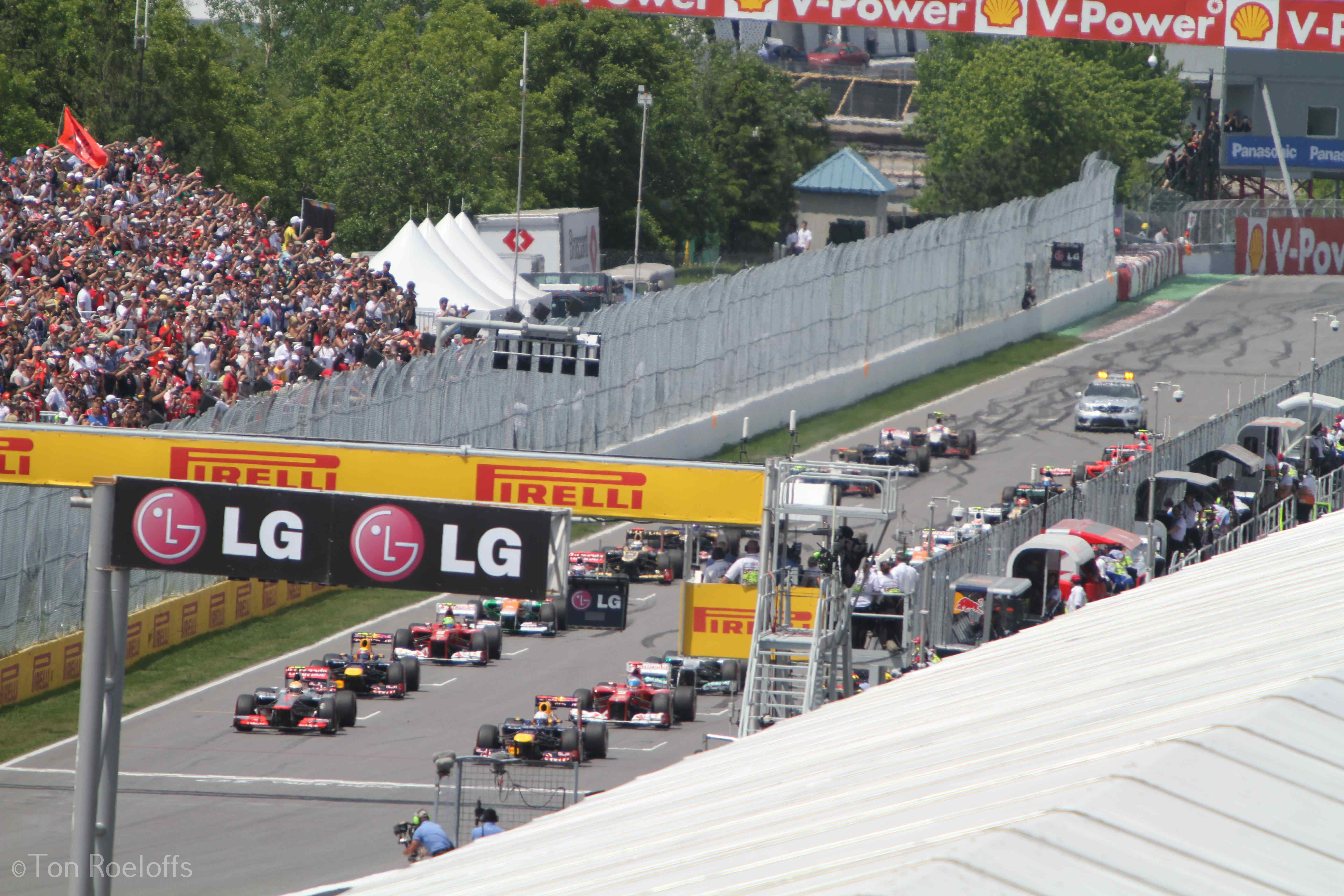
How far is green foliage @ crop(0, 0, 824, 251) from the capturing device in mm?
55156

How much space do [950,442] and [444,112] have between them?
26.7 m

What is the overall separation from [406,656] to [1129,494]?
43.9 ft

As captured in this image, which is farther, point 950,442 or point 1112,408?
point 1112,408

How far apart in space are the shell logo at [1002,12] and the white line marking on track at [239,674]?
32.2m

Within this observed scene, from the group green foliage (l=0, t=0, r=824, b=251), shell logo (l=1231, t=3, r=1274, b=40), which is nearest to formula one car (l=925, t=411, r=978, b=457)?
shell logo (l=1231, t=3, r=1274, b=40)

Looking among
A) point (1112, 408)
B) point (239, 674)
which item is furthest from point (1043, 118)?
point (239, 674)

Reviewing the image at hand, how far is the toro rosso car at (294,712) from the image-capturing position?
2308 centimetres

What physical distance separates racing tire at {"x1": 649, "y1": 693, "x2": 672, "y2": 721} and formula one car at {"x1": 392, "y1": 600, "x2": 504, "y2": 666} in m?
4.02

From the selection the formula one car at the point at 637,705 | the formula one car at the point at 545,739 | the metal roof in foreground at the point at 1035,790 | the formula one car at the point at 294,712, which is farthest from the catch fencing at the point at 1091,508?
the metal roof in foreground at the point at 1035,790

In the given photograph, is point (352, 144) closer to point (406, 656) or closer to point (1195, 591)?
point (406, 656)

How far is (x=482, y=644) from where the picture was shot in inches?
1048

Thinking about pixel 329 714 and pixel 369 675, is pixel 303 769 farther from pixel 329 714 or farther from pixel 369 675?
pixel 369 675

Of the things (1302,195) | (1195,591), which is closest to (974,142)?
(1302,195)

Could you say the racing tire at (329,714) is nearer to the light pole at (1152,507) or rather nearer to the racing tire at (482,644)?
the racing tire at (482,644)
